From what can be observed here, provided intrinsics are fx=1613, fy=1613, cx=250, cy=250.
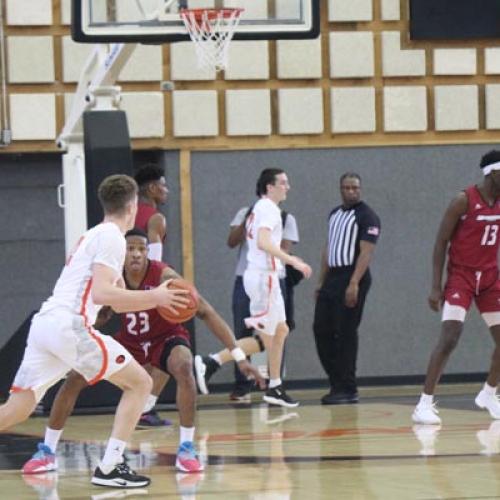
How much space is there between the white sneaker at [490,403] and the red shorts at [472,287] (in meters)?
0.71

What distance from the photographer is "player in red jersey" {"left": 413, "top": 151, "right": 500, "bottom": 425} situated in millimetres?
12500

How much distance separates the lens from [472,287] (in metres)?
12.6

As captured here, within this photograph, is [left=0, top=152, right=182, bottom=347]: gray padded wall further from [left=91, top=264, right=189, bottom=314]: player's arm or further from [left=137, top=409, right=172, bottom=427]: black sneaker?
[left=91, top=264, right=189, bottom=314]: player's arm

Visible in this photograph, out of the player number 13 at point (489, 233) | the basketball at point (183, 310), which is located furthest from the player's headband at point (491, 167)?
the basketball at point (183, 310)

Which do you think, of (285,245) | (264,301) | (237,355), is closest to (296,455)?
(237,355)

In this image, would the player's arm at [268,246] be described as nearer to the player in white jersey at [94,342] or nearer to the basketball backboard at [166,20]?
the basketball backboard at [166,20]

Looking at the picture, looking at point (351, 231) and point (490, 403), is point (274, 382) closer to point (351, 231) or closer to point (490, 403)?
point (351, 231)

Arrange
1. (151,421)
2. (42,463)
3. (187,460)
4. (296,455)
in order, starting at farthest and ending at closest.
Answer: (151,421)
(296,455)
(42,463)
(187,460)

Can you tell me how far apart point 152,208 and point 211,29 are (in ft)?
5.28

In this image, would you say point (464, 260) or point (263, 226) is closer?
point (464, 260)

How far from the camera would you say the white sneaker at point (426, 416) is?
12.4m

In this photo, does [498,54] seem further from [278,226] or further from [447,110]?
[278,226]

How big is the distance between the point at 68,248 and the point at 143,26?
3.83m

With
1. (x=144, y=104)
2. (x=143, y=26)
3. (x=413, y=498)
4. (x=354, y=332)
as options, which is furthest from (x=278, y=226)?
(x=413, y=498)
